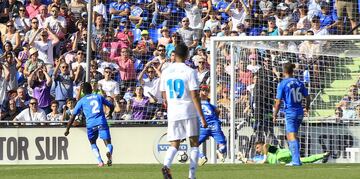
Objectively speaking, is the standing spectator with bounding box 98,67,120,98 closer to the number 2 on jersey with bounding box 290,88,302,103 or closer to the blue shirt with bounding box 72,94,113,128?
the blue shirt with bounding box 72,94,113,128

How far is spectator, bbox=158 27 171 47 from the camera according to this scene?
2611 centimetres

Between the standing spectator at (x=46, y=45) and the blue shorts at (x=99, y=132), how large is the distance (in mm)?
4886

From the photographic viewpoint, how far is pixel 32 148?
82.4ft

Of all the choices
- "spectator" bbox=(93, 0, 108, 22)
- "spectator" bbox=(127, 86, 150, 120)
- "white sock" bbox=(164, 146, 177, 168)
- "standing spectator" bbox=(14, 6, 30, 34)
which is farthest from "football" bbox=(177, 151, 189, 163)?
"white sock" bbox=(164, 146, 177, 168)

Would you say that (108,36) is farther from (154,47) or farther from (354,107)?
(354,107)

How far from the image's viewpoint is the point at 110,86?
25.2 metres

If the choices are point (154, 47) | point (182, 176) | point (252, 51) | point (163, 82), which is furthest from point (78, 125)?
point (163, 82)

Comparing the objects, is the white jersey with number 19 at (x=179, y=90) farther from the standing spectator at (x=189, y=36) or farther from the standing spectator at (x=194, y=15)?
the standing spectator at (x=194, y=15)

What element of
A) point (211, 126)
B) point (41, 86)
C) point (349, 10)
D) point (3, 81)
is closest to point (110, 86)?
point (41, 86)

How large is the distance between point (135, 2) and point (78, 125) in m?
3.92

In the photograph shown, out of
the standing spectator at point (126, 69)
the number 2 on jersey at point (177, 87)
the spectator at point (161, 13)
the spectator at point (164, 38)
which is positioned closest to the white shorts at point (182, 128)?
the number 2 on jersey at point (177, 87)

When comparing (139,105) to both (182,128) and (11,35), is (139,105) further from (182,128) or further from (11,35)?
(182,128)

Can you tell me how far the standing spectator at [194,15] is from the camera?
26.2 metres

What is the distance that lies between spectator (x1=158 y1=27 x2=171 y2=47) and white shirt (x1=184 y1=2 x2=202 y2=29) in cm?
66
